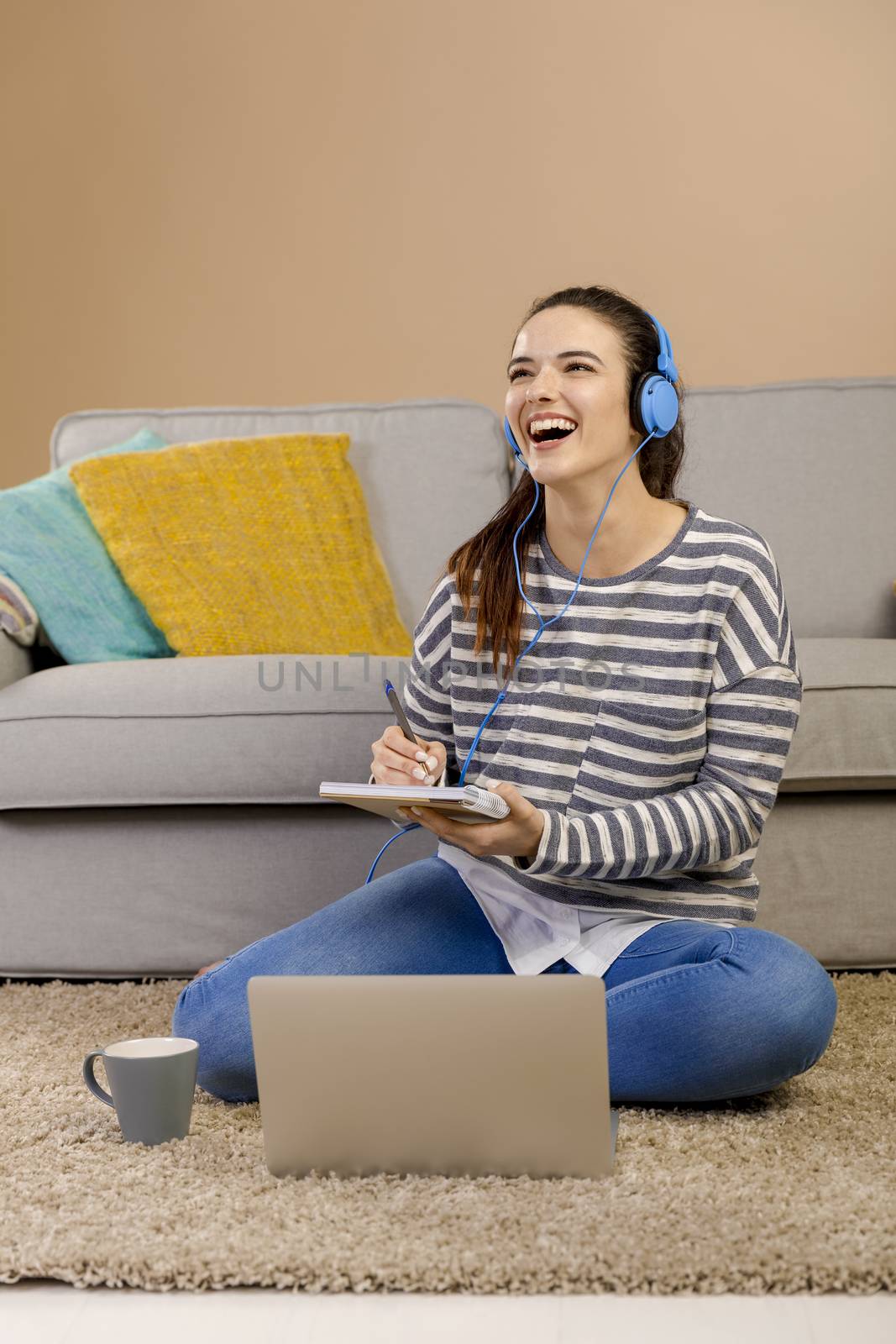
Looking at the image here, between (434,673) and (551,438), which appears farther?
(434,673)

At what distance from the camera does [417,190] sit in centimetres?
338

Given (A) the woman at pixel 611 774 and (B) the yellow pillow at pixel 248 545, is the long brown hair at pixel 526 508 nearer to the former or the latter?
(A) the woman at pixel 611 774

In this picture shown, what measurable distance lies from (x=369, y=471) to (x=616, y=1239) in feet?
5.44

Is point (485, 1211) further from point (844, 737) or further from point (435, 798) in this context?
point (844, 737)

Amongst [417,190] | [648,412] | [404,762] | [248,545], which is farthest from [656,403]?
[417,190]

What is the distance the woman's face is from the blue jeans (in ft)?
1.48

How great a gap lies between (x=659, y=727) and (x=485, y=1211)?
515mm

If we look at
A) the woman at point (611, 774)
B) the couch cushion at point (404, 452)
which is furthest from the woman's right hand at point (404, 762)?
the couch cushion at point (404, 452)

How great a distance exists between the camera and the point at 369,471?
239cm

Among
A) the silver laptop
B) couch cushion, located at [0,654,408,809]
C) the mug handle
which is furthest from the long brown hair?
the mug handle

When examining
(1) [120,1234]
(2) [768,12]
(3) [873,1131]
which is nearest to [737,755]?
(3) [873,1131]

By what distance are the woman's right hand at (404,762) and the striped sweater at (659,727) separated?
0.21 feet

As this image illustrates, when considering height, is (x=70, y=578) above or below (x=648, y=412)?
below

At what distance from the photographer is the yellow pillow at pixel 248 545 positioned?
209 cm
